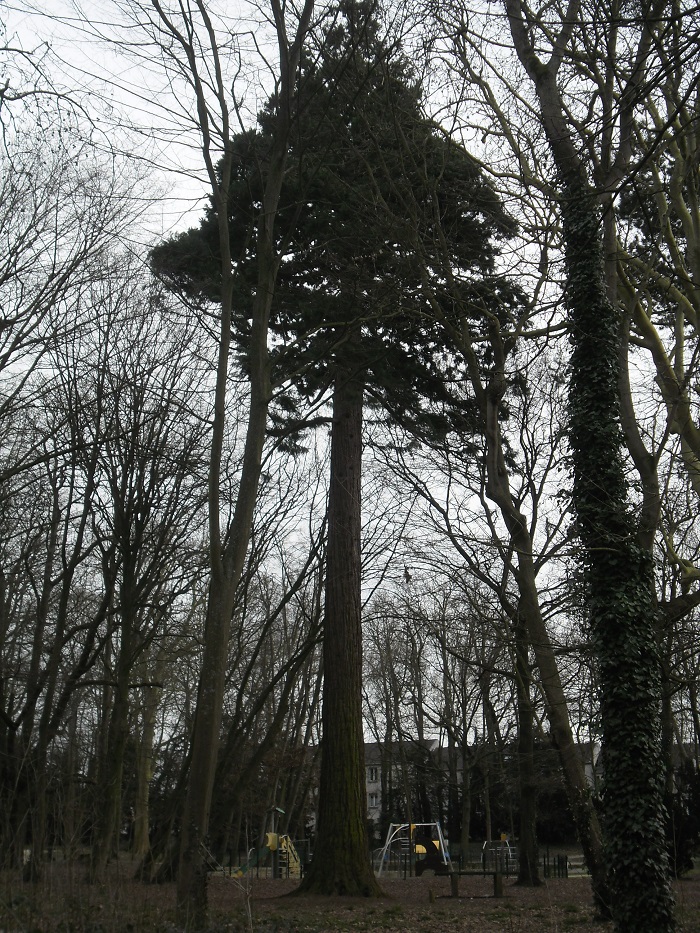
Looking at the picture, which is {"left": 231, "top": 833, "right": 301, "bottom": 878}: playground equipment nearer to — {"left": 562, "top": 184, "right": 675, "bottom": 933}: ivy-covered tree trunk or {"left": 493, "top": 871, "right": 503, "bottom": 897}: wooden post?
{"left": 493, "top": 871, "right": 503, "bottom": 897}: wooden post

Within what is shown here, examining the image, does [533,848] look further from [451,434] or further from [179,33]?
[179,33]

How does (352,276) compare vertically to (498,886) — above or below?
above

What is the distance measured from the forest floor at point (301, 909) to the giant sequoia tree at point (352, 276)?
132cm

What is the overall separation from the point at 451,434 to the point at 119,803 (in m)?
7.45

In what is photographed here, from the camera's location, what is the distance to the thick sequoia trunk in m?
11.3

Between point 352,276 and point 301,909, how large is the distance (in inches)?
314

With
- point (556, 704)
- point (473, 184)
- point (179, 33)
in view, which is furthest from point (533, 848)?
point (179, 33)

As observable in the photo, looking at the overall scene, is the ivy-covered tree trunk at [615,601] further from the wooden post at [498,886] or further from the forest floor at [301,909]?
the wooden post at [498,886]

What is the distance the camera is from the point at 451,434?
44.1 ft

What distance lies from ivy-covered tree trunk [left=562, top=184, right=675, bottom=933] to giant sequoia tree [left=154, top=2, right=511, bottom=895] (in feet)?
5.85

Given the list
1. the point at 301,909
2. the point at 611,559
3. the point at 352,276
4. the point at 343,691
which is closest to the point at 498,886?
the point at 343,691

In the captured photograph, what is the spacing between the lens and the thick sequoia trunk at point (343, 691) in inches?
446

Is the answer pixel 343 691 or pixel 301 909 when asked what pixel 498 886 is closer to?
pixel 343 691

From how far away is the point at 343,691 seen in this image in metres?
12.2
